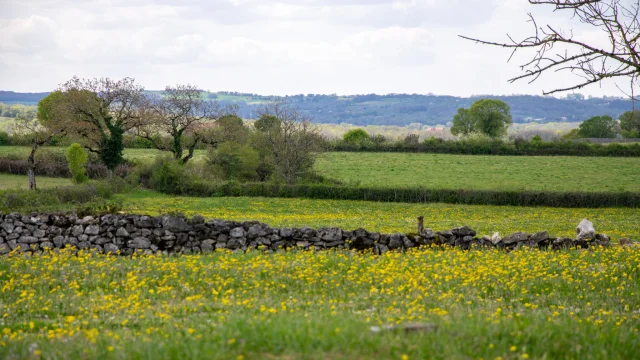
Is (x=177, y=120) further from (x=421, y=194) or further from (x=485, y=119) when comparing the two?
(x=485, y=119)

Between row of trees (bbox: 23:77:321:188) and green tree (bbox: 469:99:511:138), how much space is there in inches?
2814

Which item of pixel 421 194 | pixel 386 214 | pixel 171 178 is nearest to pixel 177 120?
pixel 171 178

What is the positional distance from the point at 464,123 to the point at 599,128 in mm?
26387

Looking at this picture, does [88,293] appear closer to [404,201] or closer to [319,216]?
[319,216]

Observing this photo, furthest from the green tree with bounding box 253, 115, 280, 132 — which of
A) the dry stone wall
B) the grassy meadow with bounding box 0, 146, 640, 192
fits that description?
the dry stone wall

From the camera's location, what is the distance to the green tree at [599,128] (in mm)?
107500

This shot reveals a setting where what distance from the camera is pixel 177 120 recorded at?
192 ft

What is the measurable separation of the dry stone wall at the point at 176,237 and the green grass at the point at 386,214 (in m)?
10.6

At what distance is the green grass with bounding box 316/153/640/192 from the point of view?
5044cm

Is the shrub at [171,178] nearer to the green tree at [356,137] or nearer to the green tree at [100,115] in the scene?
the green tree at [100,115]

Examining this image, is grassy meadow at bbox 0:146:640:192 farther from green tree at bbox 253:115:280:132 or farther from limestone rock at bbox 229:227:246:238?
limestone rock at bbox 229:227:246:238

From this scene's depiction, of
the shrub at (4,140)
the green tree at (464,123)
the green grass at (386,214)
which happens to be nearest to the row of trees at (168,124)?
the green grass at (386,214)

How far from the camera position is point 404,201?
141 feet

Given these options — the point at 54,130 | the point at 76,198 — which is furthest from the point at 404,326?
the point at 54,130
